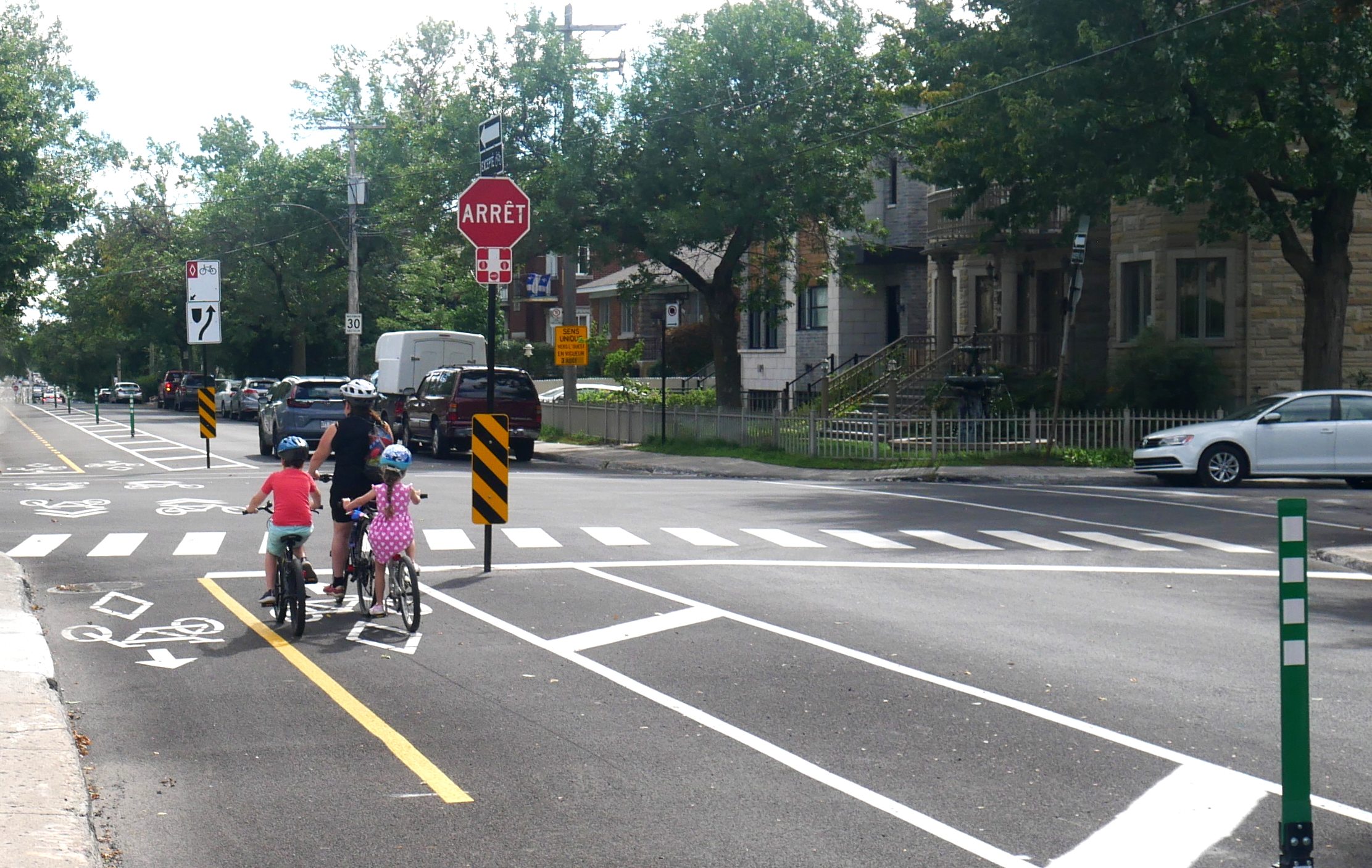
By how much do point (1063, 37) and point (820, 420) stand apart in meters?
8.33

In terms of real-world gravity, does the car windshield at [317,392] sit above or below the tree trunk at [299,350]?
below

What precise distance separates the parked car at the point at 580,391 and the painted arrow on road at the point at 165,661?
82.2 feet

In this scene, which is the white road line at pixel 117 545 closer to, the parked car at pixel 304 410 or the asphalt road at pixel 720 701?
the asphalt road at pixel 720 701

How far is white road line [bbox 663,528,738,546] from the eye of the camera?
15.9 metres

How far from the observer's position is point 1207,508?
19500mm

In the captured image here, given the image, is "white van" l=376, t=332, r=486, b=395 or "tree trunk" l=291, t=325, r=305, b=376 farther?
"tree trunk" l=291, t=325, r=305, b=376

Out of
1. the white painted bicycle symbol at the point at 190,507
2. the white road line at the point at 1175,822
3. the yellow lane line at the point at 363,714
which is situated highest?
the white painted bicycle symbol at the point at 190,507

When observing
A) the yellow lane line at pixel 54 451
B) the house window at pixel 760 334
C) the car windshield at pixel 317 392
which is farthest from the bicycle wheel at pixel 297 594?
the house window at pixel 760 334

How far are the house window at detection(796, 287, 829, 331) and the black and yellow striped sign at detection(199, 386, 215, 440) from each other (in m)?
19.8

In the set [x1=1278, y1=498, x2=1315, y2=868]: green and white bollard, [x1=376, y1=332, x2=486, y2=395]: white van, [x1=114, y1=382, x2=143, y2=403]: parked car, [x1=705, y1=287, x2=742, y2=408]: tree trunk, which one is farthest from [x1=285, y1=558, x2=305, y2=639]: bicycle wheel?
[x1=114, y1=382, x2=143, y2=403]: parked car

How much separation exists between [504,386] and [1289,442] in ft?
49.7

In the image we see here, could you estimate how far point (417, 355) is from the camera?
4006 cm

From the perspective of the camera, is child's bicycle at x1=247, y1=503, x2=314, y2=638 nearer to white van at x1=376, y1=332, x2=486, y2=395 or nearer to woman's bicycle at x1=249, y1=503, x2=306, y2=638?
woman's bicycle at x1=249, y1=503, x2=306, y2=638

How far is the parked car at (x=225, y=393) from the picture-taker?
59.1 metres
